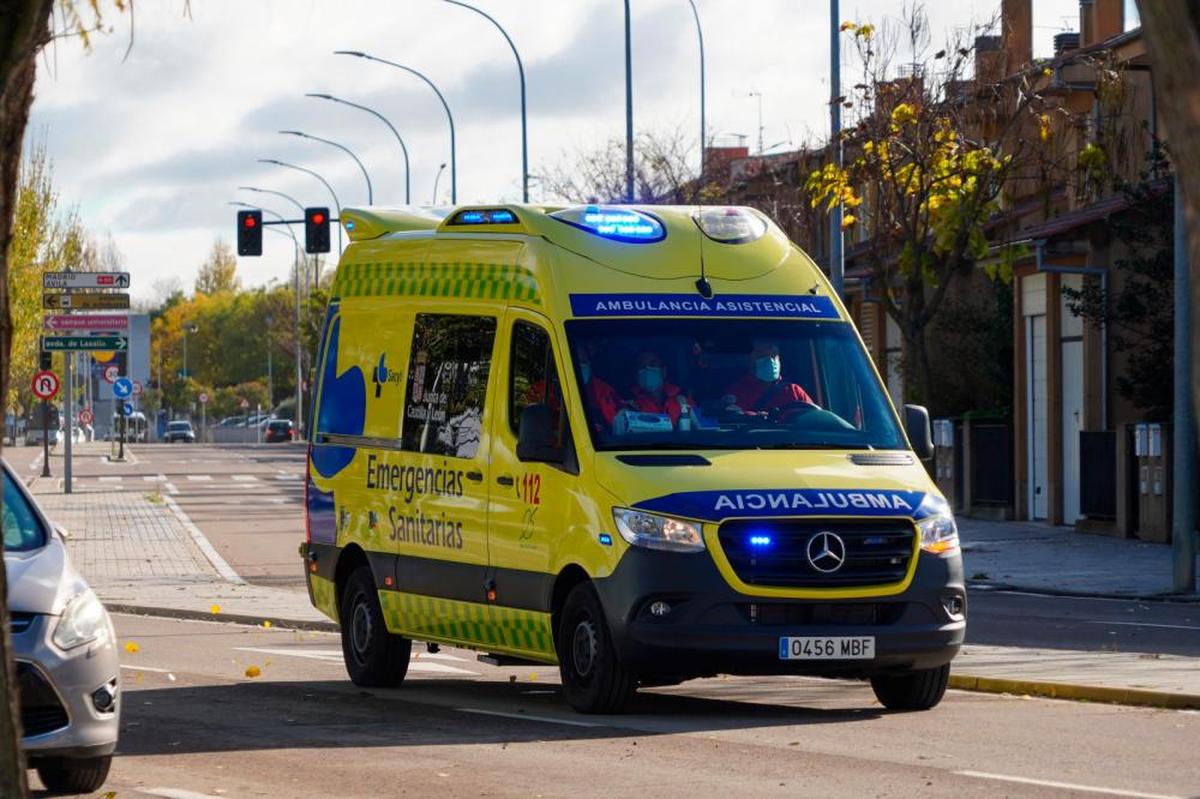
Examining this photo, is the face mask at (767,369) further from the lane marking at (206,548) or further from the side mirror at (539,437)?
the lane marking at (206,548)

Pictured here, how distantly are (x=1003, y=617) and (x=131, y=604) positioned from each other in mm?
8454

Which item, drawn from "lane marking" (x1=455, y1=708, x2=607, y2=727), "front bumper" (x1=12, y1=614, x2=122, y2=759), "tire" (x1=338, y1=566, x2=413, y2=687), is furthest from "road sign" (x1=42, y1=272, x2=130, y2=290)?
"front bumper" (x1=12, y1=614, x2=122, y2=759)

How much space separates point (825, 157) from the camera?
31297 mm

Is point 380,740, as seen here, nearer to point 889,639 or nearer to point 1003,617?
point 889,639

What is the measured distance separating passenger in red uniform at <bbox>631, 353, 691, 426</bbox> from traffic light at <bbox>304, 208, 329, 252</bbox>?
38030mm

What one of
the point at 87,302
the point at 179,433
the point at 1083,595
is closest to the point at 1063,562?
the point at 1083,595

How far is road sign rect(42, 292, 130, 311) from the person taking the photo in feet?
141

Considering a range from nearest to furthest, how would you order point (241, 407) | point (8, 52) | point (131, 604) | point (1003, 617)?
point (8, 52) → point (1003, 617) → point (131, 604) → point (241, 407)

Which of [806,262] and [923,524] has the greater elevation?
[806,262]

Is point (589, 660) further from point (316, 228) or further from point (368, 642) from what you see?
point (316, 228)

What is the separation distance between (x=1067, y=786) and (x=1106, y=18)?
30.9 metres

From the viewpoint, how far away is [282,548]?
1316 inches

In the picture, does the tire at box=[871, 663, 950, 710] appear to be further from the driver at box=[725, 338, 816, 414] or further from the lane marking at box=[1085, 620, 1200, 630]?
the lane marking at box=[1085, 620, 1200, 630]

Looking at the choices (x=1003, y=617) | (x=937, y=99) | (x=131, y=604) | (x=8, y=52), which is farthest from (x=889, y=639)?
(x=937, y=99)
